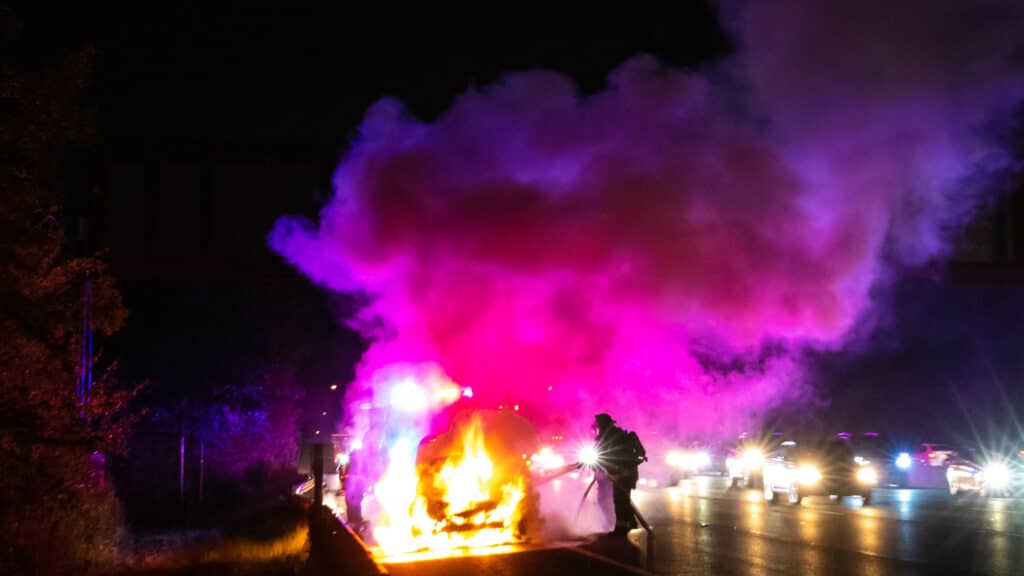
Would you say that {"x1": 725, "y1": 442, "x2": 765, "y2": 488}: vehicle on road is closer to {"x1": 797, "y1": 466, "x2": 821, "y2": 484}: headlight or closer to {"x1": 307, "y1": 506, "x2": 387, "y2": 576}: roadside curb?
{"x1": 797, "y1": 466, "x2": 821, "y2": 484}: headlight

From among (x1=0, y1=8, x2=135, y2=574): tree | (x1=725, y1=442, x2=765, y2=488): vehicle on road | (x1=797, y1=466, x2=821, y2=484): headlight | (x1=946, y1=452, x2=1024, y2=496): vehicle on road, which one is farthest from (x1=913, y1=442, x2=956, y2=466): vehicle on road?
(x1=0, y1=8, x2=135, y2=574): tree

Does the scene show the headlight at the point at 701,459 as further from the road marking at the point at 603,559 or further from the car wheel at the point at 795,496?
the road marking at the point at 603,559

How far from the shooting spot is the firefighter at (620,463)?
12492mm

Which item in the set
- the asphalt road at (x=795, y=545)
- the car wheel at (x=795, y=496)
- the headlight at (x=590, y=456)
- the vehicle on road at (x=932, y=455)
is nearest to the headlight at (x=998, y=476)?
the vehicle on road at (x=932, y=455)

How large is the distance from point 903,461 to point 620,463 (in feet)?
49.5

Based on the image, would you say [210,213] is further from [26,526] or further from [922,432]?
[922,432]

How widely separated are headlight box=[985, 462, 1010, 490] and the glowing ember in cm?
1423

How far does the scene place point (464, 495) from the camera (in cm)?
1225

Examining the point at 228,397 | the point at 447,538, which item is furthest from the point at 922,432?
the point at 447,538

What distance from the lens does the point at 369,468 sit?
15820mm

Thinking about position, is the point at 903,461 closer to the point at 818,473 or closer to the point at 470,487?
the point at 818,473

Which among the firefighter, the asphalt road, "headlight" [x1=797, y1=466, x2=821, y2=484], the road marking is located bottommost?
the asphalt road

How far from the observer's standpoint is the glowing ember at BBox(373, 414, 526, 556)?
12109mm

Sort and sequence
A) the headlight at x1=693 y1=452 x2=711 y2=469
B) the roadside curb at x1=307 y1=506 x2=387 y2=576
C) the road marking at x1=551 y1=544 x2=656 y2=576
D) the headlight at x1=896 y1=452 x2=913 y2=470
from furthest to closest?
the headlight at x1=693 y1=452 x2=711 y2=469 → the headlight at x1=896 y1=452 x2=913 y2=470 → the road marking at x1=551 y1=544 x2=656 y2=576 → the roadside curb at x1=307 y1=506 x2=387 y2=576
